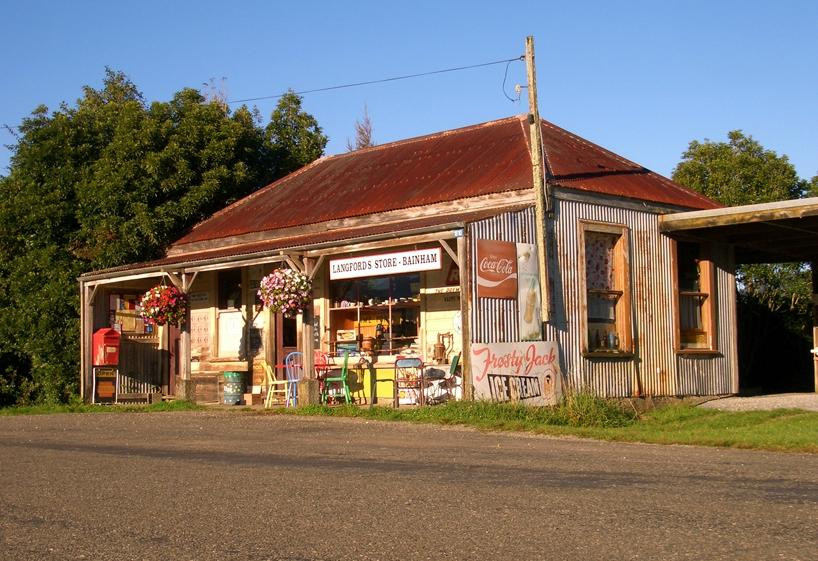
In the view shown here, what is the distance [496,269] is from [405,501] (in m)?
9.08

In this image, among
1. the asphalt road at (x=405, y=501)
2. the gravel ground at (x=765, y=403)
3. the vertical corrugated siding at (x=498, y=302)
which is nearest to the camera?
the asphalt road at (x=405, y=501)

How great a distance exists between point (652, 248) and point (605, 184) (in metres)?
1.54

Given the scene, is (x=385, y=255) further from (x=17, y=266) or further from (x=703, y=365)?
(x=17, y=266)

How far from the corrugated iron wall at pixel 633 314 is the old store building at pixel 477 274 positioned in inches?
1.3

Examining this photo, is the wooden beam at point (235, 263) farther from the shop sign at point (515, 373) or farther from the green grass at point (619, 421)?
the shop sign at point (515, 373)

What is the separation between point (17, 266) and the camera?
24094 millimetres

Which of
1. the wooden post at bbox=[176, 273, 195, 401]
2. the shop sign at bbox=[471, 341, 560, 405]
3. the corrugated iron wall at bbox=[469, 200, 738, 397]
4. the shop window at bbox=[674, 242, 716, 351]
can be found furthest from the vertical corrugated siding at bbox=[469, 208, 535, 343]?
the wooden post at bbox=[176, 273, 195, 401]

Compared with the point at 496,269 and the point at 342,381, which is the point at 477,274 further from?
the point at 342,381

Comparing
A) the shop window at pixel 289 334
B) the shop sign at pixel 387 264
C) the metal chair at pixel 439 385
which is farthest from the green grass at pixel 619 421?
the shop window at pixel 289 334

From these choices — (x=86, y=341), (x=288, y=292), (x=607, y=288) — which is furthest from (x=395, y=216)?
(x=86, y=341)

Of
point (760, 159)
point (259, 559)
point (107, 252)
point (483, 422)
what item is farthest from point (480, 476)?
point (760, 159)

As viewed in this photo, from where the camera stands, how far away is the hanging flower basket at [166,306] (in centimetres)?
2055

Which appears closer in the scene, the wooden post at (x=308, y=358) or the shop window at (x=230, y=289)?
the wooden post at (x=308, y=358)

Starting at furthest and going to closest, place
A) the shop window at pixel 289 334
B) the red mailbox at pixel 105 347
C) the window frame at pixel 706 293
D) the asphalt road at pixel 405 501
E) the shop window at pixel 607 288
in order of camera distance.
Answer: the red mailbox at pixel 105 347 → the shop window at pixel 289 334 → the window frame at pixel 706 293 → the shop window at pixel 607 288 → the asphalt road at pixel 405 501
